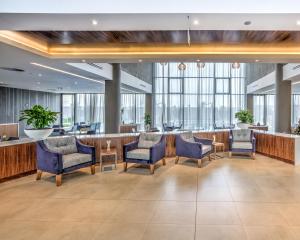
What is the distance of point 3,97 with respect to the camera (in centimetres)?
1343

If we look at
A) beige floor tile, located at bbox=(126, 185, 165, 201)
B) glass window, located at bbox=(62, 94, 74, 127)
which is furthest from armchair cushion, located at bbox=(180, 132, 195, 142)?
glass window, located at bbox=(62, 94, 74, 127)

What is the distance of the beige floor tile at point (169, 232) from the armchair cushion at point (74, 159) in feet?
8.64

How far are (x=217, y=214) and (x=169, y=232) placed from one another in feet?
2.99

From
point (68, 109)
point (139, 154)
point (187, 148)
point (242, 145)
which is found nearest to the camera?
point (139, 154)

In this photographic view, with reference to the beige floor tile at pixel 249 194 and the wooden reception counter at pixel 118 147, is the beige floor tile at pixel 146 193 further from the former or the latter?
the wooden reception counter at pixel 118 147

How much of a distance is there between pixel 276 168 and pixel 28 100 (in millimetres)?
14901

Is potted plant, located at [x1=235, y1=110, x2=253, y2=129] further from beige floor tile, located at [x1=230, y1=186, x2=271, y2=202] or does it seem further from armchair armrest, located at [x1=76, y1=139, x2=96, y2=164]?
armchair armrest, located at [x1=76, y1=139, x2=96, y2=164]

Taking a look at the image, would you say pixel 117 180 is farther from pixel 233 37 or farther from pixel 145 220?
pixel 233 37

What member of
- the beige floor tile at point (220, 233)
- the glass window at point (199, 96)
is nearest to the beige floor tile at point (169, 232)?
the beige floor tile at point (220, 233)

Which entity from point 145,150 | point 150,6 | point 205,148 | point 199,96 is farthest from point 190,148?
point 199,96

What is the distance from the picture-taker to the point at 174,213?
358 centimetres

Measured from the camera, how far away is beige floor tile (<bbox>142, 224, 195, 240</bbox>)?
2.91m

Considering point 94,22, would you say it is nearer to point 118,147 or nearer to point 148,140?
point 148,140

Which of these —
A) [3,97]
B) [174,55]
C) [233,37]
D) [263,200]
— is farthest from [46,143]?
[3,97]
